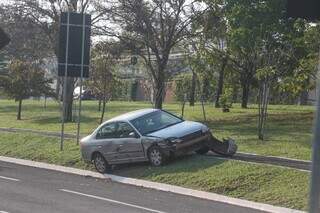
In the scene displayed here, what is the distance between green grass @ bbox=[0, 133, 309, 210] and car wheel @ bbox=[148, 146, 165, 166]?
0.19 meters

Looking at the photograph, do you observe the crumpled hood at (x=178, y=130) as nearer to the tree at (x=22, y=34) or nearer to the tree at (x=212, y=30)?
the tree at (x=212, y=30)

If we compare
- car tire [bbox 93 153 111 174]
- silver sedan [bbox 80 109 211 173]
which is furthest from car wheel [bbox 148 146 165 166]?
car tire [bbox 93 153 111 174]

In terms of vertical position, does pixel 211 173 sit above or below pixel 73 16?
below

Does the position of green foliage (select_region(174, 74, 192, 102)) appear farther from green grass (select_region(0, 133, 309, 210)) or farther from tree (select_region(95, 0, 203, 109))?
green grass (select_region(0, 133, 309, 210))

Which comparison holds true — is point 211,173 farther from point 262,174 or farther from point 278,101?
point 278,101

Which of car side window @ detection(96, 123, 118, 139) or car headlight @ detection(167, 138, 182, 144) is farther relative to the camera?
car side window @ detection(96, 123, 118, 139)

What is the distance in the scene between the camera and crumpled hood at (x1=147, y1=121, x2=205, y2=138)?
1770cm

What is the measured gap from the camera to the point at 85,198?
13438 mm

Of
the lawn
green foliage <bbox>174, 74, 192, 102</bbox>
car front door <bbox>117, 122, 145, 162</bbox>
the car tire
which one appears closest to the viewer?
car front door <bbox>117, 122, 145, 162</bbox>

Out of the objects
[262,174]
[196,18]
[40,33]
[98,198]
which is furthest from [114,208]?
[40,33]

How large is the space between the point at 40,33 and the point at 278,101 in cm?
2071

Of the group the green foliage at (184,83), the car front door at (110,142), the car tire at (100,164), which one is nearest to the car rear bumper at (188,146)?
the car front door at (110,142)

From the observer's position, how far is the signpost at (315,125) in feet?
10.5

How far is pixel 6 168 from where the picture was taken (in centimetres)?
1947
